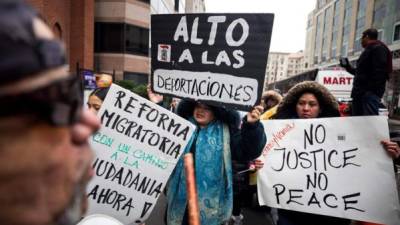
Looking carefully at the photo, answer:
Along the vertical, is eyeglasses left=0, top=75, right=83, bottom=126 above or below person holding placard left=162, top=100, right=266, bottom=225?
above

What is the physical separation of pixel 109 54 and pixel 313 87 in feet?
86.4

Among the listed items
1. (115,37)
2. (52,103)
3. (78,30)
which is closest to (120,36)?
(115,37)

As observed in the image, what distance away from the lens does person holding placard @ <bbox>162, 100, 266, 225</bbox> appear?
2.47 meters

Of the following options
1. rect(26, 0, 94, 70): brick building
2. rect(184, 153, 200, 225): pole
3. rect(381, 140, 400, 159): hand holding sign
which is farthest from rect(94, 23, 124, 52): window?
rect(184, 153, 200, 225): pole

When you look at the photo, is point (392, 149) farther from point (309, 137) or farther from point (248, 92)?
point (248, 92)

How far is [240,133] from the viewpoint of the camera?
8.23 feet

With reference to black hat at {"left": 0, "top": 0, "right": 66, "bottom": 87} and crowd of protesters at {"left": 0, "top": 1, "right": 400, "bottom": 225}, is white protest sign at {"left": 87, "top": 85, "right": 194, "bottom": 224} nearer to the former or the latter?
crowd of protesters at {"left": 0, "top": 1, "right": 400, "bottom": 225}

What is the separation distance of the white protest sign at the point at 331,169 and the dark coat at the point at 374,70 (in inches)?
101

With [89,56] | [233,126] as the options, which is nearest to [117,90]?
[233,126]

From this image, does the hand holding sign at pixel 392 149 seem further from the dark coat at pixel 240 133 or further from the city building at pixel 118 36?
the city building at pixel 118 36

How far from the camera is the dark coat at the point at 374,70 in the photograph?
15.5 feet

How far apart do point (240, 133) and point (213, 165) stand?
11.7 inches

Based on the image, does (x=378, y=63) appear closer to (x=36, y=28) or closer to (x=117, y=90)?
(x=117, y=90)

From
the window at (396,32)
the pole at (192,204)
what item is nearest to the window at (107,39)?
the window at (396,32)
